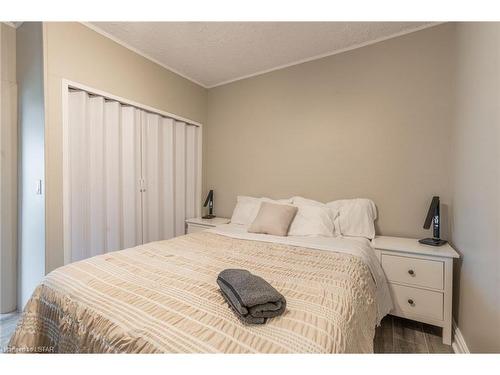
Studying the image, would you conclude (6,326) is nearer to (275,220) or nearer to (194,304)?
(194,304)

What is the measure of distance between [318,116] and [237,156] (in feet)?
3.67

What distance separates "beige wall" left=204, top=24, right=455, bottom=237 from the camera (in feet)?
6.37

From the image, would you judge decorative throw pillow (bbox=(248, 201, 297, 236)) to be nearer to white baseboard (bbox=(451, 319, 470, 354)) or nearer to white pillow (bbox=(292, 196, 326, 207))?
white pillow (bbox=(292, 196, 326, 207))

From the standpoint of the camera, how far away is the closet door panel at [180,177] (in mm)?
2859

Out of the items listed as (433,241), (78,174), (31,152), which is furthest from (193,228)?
(433,241)

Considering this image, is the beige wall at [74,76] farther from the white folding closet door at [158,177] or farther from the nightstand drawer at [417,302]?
the nightstand drawer at [417,302]

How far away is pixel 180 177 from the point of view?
2916 millimetres

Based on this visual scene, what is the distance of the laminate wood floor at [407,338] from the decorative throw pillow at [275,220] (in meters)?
1.03

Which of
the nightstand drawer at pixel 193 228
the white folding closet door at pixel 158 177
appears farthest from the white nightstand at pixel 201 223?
the white folding closet door at pixel 158 177

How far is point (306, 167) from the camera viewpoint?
253 cm

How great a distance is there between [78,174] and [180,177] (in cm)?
116

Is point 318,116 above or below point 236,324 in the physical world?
above
